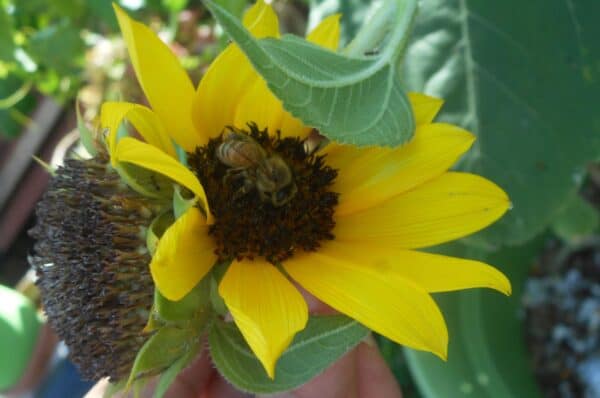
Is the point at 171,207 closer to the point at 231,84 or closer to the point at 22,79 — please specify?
the point at 231,84

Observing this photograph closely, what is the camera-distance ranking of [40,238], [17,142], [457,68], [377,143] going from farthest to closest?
[17,142], [457,68], [40,238], [377,143]

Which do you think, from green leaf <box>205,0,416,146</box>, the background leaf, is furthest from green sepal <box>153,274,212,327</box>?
the background leaf

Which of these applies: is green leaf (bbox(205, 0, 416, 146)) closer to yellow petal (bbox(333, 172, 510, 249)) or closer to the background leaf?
yellow petal (bbox(333, 172, 510, 249))

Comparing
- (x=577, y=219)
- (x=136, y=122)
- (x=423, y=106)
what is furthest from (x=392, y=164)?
(x=577, y=219)

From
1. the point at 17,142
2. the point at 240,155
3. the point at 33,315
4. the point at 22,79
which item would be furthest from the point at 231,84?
the point at 17,142

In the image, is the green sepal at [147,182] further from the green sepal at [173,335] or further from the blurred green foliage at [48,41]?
the blurred green foliage at [48,41]

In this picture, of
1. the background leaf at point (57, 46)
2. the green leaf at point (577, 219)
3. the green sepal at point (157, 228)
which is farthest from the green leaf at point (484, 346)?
the background leaf at point (57, 46)
